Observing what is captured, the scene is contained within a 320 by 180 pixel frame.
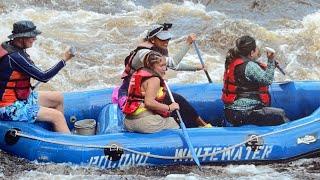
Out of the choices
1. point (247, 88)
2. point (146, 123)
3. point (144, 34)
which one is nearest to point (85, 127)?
point (146, 123)

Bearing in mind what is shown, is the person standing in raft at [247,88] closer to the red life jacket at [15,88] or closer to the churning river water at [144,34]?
the churning river water at [144,34]

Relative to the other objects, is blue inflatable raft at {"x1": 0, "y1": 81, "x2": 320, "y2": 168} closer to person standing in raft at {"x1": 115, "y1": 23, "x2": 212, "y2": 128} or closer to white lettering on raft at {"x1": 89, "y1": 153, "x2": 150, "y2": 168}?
white lettering on raft at {"x1": 89, "y1": 153, "x2": 150, "y2": 168}

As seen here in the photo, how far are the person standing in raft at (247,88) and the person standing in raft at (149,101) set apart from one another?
0.65m

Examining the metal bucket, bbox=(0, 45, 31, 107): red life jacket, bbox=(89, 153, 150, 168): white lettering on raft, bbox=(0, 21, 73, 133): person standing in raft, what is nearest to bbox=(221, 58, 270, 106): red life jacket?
bbox=(89, 153, 150, 168): white lettering on raft

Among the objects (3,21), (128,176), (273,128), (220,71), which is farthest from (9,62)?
(3,21)

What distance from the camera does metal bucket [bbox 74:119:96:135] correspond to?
653 cm

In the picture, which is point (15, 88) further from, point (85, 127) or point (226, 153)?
point (226, 153)

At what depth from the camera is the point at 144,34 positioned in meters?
12.5

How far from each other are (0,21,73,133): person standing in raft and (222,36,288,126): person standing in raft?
1.66 m

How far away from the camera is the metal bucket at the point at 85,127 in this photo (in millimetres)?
6531

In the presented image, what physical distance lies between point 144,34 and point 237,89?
6.31m

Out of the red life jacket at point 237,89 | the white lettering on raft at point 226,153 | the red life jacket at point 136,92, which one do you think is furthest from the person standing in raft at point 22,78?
the red life jacket at point 237,89

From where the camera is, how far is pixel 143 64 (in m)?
6.14

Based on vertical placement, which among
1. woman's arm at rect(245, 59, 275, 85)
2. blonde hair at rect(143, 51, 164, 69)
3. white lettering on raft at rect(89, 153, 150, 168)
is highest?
blonde hair at rect(143, 51, 164, 69)
